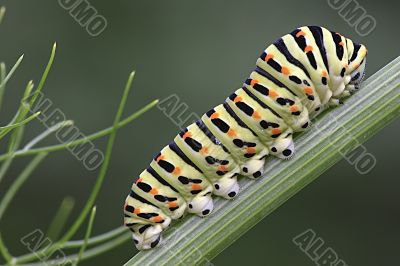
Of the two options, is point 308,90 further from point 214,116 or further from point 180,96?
point 180,96

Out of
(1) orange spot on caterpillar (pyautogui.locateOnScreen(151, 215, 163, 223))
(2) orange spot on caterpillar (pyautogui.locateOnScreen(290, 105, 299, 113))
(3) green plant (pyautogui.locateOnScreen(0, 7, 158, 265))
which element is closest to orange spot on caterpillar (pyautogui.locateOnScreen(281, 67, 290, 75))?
(2) orange spot on caterpillar (pyautogui.locateOnScreen(290, 105, 299, 113))

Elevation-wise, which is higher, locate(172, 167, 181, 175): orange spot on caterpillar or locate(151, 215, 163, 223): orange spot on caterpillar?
locate(172, 167, 181, 175): orange spot on caterpillar

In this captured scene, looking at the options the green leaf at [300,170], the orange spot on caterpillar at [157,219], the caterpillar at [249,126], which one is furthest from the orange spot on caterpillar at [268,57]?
the orange spot on caterpillar at [157,219]

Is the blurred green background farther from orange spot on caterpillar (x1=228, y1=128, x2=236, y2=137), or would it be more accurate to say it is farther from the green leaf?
the green leaf

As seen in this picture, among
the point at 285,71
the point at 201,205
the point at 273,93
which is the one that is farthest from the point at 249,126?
the point at 201,205

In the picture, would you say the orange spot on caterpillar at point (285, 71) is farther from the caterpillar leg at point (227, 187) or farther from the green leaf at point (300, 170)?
the caterpillar leg at point (227, 187)

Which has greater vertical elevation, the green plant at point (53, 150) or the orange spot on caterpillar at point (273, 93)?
the green plant at point (53, 150)

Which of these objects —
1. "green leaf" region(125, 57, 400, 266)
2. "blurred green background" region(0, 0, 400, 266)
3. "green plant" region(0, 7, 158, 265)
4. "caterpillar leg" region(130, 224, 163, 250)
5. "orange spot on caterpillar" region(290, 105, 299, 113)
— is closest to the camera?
"green plant" region(0, 7, 158, 265)
